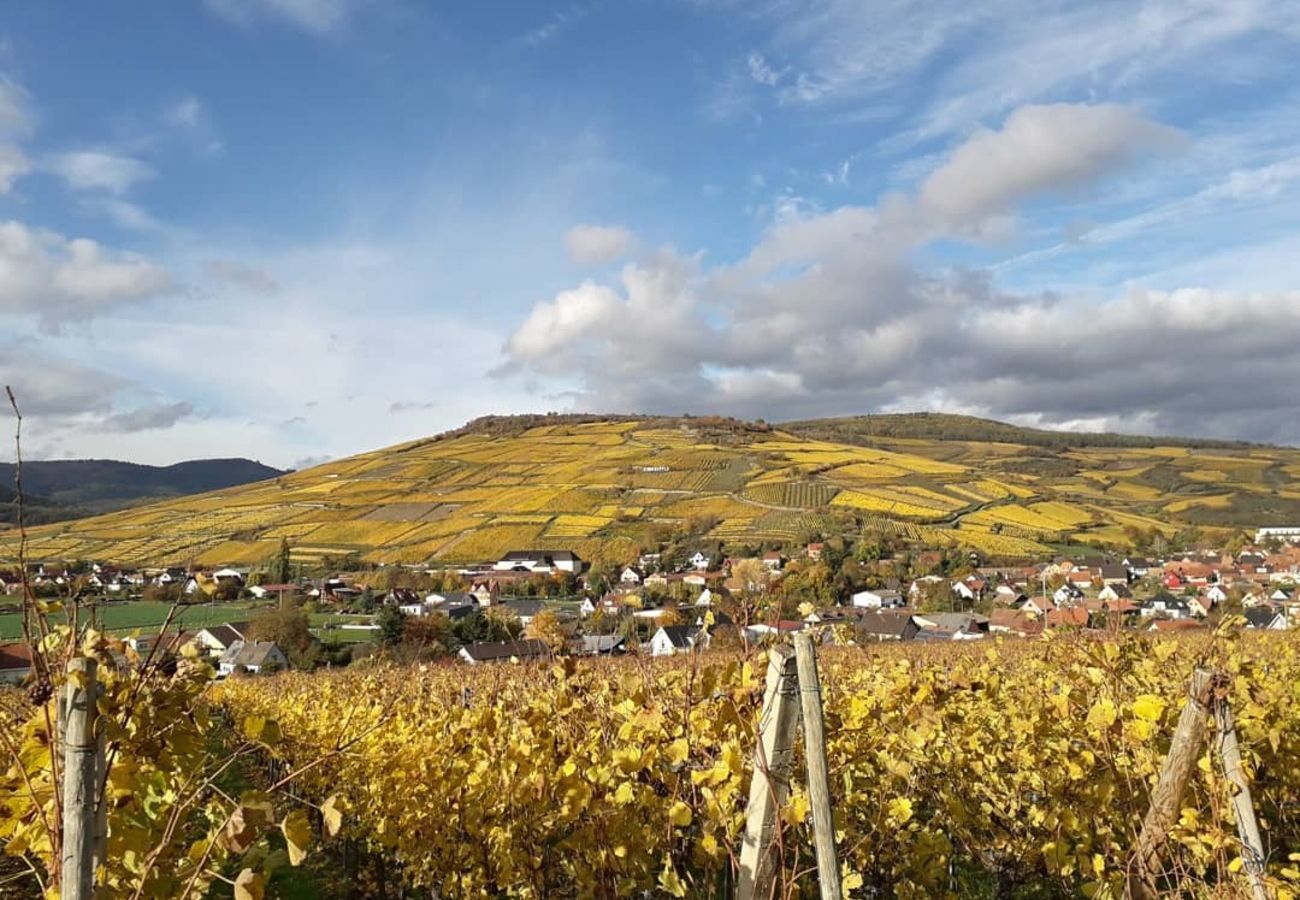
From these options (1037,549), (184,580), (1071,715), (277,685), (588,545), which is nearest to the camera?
(184,580)

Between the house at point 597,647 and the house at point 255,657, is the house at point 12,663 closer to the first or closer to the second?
the house at point 255,657

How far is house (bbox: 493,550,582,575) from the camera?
7175 cm

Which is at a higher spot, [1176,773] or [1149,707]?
[1149,707]

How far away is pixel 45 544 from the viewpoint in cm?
9200

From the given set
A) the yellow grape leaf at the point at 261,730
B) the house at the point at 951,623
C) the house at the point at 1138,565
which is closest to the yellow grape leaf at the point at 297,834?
the yellow grape leaf at the point at 261,730

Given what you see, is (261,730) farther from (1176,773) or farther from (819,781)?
(1176,773)

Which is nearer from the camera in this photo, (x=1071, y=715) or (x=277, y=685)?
(x=1071, y=715)

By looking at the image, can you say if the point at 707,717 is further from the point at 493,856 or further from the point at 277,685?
the point at 277,685

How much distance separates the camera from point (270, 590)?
208 ft

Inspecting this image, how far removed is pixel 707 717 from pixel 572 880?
228 cm

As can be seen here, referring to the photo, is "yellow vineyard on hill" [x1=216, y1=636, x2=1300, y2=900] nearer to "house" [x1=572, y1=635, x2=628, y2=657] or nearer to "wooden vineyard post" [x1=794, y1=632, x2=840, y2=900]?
"wooden vineyard post" [x1=794, y1=632, x2=840, y2=900]

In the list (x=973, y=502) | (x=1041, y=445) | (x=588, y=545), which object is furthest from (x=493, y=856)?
(x=1041, y=445)

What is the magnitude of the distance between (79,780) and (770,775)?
77.1 inches

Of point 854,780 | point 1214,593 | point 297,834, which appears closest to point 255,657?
point 854,780
